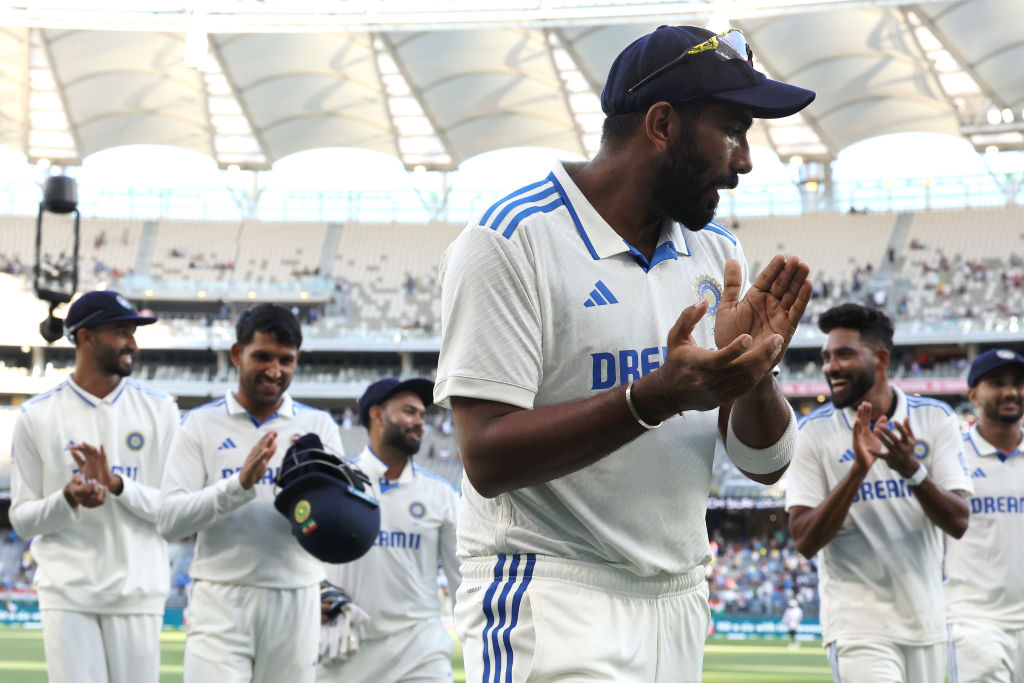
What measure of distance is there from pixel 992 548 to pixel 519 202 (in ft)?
15.5

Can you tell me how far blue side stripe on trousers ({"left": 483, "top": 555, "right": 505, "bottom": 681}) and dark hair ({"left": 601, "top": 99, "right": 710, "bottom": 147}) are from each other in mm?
1027

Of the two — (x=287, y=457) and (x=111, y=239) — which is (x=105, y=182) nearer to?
(x=111, y=239)

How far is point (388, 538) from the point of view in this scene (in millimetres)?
7000

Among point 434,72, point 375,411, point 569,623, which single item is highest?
point 434,72

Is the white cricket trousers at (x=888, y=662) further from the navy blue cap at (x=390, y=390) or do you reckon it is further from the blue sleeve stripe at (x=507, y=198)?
the blue sleeve stripe at (x=507, y=198)

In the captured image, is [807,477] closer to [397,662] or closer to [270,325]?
[397,662]

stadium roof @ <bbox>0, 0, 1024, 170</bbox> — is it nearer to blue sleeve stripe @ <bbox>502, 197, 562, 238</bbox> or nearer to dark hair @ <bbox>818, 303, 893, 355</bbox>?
dark hair @ <bbox>818, 303, 893, 355</bbox>

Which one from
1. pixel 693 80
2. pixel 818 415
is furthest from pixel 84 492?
pixel 693 80

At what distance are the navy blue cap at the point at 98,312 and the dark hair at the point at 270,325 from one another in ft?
1.82

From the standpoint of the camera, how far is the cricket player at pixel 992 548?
245 inches

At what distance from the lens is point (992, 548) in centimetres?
647

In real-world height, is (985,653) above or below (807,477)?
below

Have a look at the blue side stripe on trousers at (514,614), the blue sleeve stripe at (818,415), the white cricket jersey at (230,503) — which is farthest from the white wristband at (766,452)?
the white cricket jersey at (230,503)

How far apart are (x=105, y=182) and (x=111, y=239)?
311 centimetres
